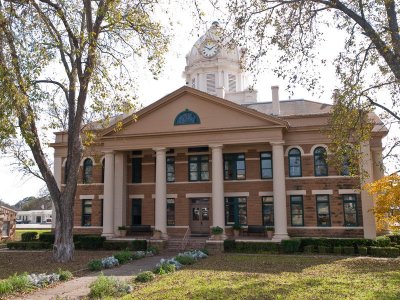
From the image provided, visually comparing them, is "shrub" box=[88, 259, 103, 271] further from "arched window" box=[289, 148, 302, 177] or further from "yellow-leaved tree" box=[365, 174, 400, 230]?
"arched window" box=[289, 148, 302, 177]

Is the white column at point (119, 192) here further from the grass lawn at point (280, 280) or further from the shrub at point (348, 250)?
the shrub at point (348, 250)

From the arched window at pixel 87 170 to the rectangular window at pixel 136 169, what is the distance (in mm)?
3433

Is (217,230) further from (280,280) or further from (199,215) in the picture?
(280,280)

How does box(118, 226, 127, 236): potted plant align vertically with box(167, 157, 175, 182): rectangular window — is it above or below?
below

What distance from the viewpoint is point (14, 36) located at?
17.8 meters

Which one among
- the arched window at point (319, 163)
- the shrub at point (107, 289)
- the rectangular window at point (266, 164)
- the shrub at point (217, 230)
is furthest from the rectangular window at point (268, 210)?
the shrub at point (107, 289)

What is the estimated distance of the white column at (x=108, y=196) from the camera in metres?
28.8

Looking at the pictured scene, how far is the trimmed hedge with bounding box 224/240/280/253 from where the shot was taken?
24031 mm

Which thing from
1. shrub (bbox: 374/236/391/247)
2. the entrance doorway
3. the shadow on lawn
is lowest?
the shadow on lawn

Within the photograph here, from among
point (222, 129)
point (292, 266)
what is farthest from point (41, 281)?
point (222, 129)

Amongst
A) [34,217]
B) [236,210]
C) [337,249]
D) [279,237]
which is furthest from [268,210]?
[34,217]

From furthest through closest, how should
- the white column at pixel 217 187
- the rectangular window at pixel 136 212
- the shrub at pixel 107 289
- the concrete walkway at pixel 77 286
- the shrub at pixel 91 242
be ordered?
the rectangular window at pixel 136 212
the shrub at pixel 91 242
the white column at pixel 217 187
the concrete walkway at pixel 77 286
the shrub at pixel 107 289

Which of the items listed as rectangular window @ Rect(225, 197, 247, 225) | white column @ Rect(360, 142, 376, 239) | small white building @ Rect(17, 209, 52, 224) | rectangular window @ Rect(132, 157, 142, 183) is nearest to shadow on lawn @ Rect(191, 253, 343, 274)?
white column @ Rect(360, 142, 376, 239)

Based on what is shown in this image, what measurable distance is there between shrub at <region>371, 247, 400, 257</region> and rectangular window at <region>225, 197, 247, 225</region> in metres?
9.05
